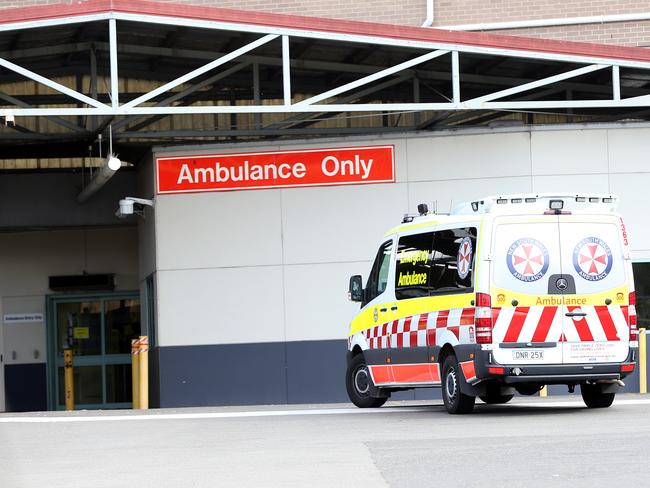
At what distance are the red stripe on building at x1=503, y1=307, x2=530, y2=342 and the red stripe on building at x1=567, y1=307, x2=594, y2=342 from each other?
1.64ft

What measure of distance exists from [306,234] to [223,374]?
244cm

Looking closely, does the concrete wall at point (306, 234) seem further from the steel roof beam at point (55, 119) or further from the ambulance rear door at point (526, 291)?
the ambulance rear door at point (526, 291)

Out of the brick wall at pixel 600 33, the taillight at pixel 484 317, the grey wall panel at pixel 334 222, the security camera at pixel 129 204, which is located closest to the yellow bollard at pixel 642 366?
the grey wall panel at pixel 334 222

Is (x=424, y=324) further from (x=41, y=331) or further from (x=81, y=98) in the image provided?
(x=41, y=331)

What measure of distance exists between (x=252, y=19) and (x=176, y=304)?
203 inches

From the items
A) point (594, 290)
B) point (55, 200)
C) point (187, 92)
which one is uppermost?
point (187, 92)

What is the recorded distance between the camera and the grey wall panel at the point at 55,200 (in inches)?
953

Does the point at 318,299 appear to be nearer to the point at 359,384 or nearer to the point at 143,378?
the point at 143,378

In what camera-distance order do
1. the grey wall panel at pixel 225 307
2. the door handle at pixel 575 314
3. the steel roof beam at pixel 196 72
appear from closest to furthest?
the door handle at pixel 575 314, the steel roof beam at pixel 196 72, the grey wall panel at pixel 225 307

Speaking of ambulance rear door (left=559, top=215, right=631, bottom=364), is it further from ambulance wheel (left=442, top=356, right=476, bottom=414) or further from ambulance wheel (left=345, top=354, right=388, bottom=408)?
ambulance wheel (left=345, top=354, right=388, bottom=408)

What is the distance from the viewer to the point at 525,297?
1368 centimetres

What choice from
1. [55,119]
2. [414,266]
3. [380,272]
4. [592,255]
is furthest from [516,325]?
[55,119]

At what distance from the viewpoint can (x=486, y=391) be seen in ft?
45.5

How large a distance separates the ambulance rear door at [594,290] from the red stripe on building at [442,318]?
1209 millimetres
